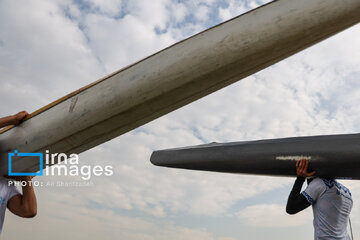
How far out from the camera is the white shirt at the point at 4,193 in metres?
2.33

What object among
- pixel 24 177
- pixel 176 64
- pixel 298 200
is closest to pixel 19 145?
pixel 24 177

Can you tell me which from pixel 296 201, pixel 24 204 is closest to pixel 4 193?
pixel 24 204

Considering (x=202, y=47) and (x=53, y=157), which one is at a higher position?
(x=202, y=47)

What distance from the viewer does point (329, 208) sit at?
8.57 feet

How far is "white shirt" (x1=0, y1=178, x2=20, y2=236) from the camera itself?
91.6 inches

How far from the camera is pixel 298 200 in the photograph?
8.70 feet

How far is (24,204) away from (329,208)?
2.48 meters

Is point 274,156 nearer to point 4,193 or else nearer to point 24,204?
point 24,204

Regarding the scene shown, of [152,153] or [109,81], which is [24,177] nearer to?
[109,81]

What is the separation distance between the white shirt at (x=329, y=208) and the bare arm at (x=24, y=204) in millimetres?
2245

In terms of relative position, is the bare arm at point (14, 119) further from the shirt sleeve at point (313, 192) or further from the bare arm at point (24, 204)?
the shirt sleeve at point (313, 192)

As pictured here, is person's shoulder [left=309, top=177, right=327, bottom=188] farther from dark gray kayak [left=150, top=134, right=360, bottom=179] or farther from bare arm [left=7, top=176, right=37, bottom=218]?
bare arm [left=7, top=176, right=37, bottom=218]

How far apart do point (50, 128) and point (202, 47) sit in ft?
4.66

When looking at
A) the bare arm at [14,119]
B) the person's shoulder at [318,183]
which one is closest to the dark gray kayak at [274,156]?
the person's shoulder at [318,183]
